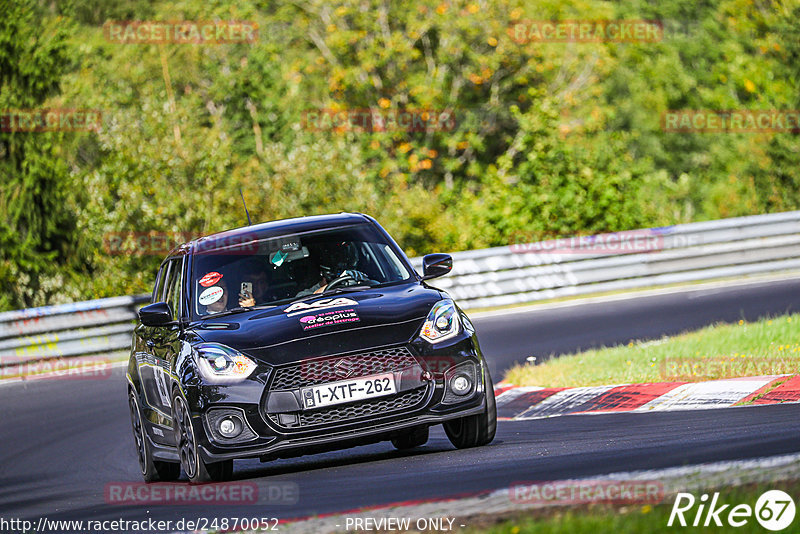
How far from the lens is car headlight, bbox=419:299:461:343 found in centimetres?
777

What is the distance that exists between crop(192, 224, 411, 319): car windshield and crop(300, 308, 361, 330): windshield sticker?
1.97 ft

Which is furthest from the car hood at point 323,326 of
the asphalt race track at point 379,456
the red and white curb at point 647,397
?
the red and white curb at point 647,397

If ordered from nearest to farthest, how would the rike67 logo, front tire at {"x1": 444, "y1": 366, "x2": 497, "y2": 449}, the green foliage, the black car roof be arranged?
the rike67 logo → front tire at {"x1": 444, "y1": 366, "x2": 497, "y2": 449} → the black car roof → the green foliage

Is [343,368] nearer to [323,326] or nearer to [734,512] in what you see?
[323,326]

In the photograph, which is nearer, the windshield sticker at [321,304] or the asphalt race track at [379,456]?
the asphalt race track at [379,456]

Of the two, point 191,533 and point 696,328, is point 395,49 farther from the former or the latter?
point 191,533

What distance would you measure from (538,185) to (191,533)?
65.2ft

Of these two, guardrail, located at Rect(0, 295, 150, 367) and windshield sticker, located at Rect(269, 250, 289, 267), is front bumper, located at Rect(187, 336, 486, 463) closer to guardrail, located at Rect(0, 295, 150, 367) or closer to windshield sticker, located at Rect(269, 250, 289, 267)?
windshield sticker, located at Rect(269, 250, 289, 267)

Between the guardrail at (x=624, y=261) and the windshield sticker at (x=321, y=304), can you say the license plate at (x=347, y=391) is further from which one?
the guardrail at (x=624, y=261)

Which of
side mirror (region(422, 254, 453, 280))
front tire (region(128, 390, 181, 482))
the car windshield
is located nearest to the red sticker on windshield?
the car windshield

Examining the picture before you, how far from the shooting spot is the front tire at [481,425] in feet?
26.6

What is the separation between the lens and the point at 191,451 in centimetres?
785

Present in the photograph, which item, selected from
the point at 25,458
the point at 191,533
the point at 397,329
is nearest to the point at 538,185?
the point at 25,458

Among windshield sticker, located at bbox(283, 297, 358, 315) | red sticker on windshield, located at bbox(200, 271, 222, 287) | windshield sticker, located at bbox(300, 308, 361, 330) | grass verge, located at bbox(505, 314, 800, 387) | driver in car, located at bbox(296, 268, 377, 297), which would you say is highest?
red sticker on windshield, located at bbox(200, 271, 222, 287)
